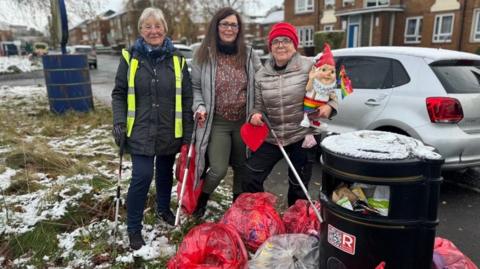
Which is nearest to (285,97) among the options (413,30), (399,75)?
(399,75)

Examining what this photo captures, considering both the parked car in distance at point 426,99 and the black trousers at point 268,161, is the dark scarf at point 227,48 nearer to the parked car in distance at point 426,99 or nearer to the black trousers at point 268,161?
the black trousers at point 268,161

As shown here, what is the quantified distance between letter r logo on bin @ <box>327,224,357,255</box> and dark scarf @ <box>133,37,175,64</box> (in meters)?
1.80

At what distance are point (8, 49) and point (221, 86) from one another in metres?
55.0

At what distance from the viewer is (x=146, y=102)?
9.47 feet

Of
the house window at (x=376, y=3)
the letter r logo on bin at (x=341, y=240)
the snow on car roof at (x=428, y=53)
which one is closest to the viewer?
the letter r logo on bin at (x=341, y=240)

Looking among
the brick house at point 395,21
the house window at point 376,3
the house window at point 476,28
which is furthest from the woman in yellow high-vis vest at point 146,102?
the house window at point 376,3

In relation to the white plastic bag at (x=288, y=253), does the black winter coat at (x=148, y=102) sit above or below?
above

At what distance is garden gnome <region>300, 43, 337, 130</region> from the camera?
107 inches

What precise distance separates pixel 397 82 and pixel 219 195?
2.45 meters

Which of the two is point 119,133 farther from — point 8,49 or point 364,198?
point 8,49

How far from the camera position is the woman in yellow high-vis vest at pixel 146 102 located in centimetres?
285

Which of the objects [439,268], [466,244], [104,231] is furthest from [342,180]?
[104,231]

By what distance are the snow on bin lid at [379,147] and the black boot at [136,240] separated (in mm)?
1796

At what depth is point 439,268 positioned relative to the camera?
7.20ft
